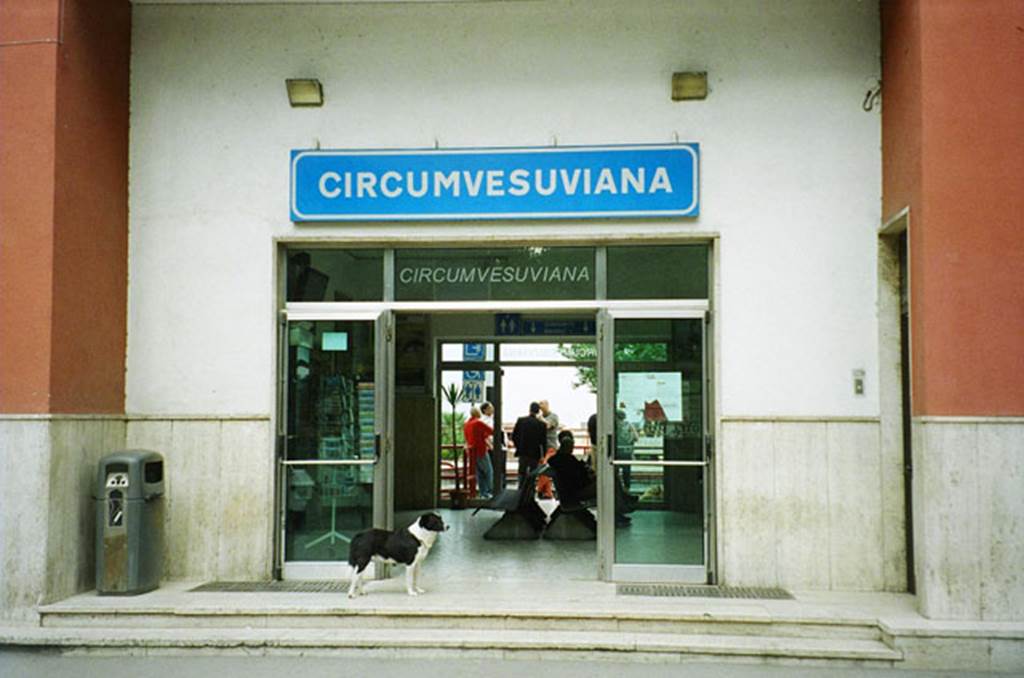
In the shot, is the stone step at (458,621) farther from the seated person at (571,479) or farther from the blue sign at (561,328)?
the blue sign at (561,328)

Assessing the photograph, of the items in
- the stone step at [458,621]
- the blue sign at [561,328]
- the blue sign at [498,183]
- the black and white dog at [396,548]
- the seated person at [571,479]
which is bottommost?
the stone step at [458,621]

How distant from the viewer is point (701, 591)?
719 cm

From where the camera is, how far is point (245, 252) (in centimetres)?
784

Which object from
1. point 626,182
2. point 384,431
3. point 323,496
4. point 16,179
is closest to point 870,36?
point 626,182

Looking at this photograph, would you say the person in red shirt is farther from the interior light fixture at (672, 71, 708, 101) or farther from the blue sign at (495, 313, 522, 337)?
the interior light fixture at (672, 71, 708, 101)

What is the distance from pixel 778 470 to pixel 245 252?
4.30 m

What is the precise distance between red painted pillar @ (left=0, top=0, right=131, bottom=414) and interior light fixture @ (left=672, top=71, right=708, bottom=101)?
167 inches

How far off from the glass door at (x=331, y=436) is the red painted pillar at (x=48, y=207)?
148 cm

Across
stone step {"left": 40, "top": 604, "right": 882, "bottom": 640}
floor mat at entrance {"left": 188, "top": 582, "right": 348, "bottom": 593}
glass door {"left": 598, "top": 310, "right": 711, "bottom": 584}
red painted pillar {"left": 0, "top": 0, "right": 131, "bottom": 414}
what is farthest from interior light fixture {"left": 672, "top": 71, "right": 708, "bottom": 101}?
floor mat at entrance {"left": 188, "top": 582, "right": 348, "bottom": 593}

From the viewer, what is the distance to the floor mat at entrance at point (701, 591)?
7051 mm

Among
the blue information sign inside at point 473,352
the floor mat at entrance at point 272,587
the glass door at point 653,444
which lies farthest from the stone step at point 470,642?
the blue information sign inside at point 473,352

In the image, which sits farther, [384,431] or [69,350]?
[384,431]

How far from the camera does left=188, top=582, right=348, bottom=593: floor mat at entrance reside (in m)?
7.25

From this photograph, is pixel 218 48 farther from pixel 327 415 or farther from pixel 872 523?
pixel 872 523
